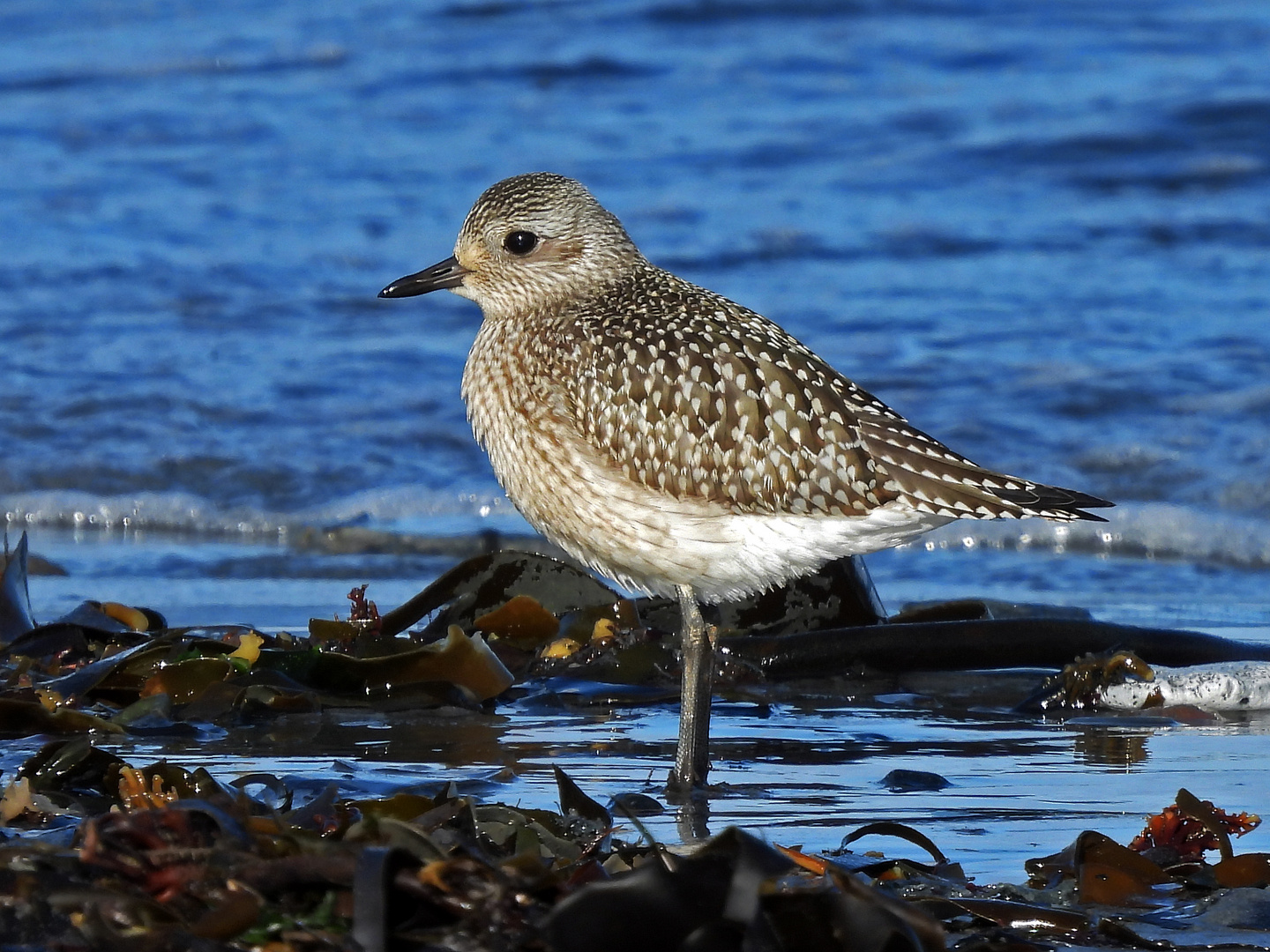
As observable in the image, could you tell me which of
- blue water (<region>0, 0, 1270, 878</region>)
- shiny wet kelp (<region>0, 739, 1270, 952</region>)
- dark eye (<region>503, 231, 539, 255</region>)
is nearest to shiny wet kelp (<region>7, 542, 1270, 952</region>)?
shiny wet kelp (<region>0, 739, 1270, 952</region>)

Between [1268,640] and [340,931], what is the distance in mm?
4124

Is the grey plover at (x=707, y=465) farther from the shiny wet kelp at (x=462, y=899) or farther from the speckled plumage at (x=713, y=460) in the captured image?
the shiny wet kelp at (x=462, y=899)

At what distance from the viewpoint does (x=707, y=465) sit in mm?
4301

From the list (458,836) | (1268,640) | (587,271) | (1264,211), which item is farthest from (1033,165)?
(458,836)

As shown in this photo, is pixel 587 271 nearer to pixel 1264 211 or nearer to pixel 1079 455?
pixel 1079 455

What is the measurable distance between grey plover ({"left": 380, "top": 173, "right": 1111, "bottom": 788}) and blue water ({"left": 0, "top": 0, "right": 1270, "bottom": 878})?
495 millimetres

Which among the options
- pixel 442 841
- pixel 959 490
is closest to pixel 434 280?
pixel 959 490

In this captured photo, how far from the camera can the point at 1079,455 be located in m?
8.20

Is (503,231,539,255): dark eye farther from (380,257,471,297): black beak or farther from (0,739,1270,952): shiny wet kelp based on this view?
(0,739,1270,952): shiny wet kelp

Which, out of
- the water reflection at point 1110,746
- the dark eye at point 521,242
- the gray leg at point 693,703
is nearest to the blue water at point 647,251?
the water reflection at point 1110,746

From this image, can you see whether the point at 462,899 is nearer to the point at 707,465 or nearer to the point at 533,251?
the point at 707,465

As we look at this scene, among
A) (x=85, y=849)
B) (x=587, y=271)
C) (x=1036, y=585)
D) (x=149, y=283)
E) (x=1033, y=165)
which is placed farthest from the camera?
(x=1033, y=165)

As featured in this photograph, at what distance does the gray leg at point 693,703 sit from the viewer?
405cm

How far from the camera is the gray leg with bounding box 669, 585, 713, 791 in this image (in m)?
4.05
